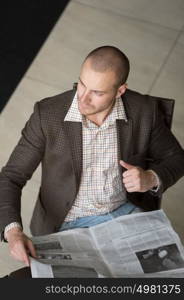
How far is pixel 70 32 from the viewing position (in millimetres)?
4020

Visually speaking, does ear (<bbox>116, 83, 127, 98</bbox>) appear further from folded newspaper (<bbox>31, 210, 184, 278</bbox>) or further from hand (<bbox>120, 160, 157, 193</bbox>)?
folded newspaper (<bbox>31, 210, 184, 278</bbox>)

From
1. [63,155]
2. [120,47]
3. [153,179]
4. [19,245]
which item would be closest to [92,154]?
[63,155]

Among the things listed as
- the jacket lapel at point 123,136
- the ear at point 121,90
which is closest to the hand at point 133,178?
the jacket lapel at point 123,136

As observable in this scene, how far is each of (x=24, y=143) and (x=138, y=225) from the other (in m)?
0.51

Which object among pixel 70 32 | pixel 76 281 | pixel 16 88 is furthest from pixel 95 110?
pixel 70 32

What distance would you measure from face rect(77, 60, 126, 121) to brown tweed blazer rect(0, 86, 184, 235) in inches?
4.2

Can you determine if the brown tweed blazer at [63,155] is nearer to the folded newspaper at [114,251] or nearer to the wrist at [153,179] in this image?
the wrist at [153,179]

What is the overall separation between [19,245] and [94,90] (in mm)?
571

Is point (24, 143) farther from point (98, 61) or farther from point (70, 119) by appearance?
point (98, 61)

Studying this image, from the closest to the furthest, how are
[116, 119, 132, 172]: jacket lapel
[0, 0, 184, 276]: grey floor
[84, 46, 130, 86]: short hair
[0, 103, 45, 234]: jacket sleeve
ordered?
1. [84, 46, 130, 86]: short hair
2. [0, 103, 45, 234]: jacket sleeve
3. [116, 119, 132, 172]: jacket lapel
4. [0, 0, 184, 276]: grey floor

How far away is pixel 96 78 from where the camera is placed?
6.78ft

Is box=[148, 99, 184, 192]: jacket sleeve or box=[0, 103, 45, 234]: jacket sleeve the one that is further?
box=[148, 99, 184, 192]: jacket sleeve

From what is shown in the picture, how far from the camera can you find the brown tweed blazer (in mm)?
2186

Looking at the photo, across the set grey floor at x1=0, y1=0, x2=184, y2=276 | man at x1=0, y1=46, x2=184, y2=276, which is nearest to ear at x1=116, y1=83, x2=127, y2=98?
man at x1=0, y1=46, x2=184, y2=276
